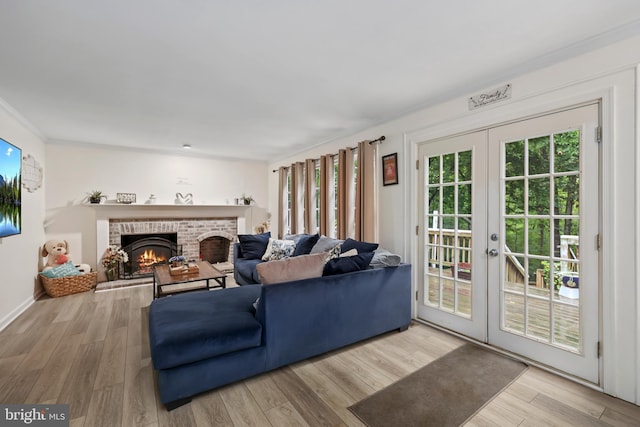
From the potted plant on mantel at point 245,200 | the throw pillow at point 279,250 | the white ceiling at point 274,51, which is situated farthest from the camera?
the potted plant on mantel at point 245,200

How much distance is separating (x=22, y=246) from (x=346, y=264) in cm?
410

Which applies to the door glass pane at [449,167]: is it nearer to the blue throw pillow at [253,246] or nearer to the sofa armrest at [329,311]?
the sofa armrest at [329,311]

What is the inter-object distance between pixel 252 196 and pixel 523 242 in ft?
17.3

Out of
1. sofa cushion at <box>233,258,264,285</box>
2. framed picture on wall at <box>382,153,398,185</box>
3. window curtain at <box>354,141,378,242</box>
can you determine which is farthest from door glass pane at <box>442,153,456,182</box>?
sofa cushion at <box>233,258,264,285</box>

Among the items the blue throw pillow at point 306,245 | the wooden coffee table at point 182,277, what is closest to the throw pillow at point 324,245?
the blue throw pillow at point 306,245

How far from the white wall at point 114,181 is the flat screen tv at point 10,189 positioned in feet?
4.87

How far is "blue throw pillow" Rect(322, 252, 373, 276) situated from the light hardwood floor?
731 mm

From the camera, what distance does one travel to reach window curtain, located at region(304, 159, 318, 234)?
514cm

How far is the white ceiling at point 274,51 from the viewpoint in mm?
1751

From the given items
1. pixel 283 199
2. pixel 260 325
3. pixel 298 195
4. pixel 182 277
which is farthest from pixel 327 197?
pixel 260 325

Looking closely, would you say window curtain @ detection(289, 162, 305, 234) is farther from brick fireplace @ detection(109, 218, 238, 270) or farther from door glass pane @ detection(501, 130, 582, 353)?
door glass pane @ detection(501, 130, 582, 353)

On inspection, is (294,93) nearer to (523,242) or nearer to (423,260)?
(423,260)
